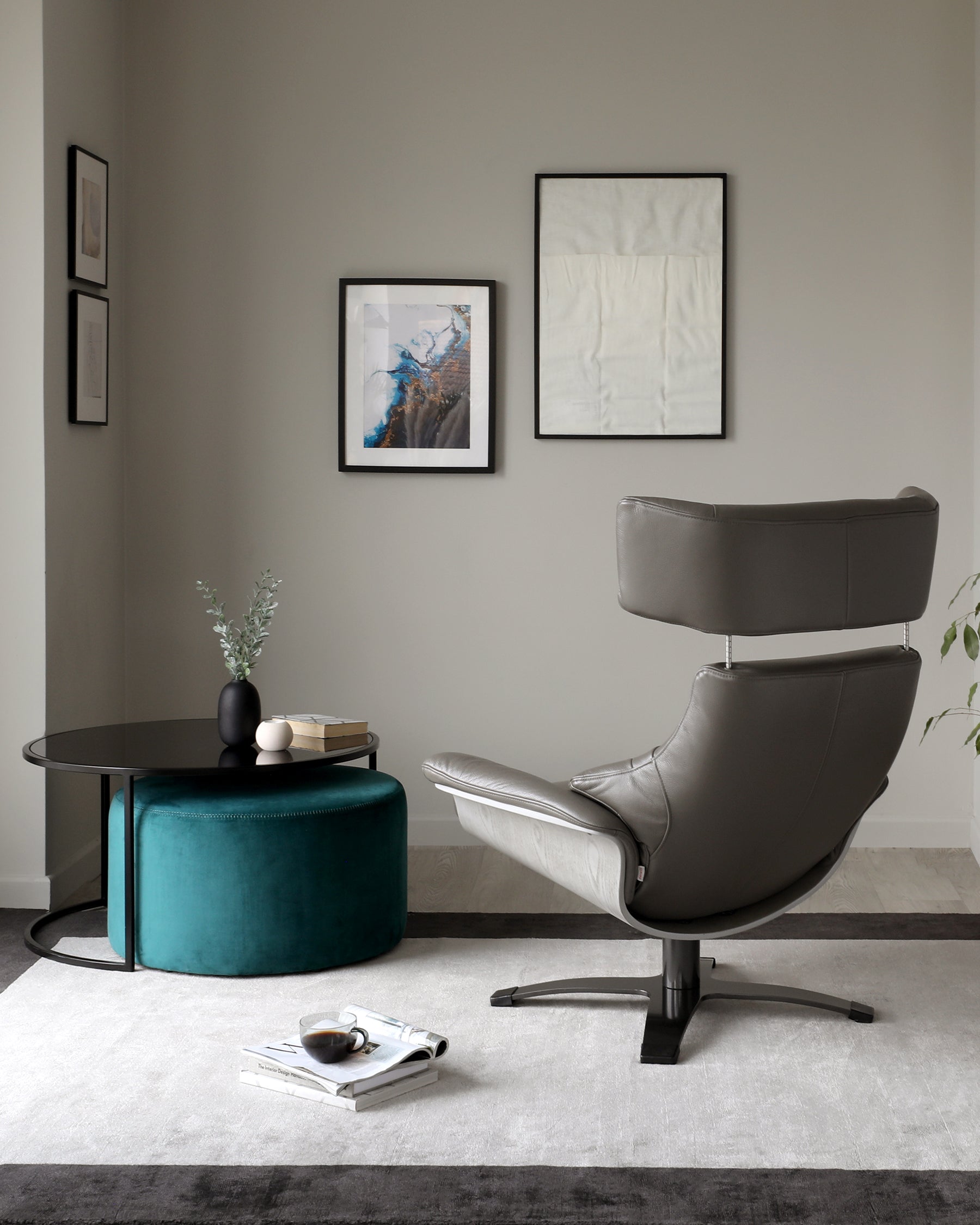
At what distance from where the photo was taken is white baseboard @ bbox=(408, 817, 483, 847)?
4234 millimetres

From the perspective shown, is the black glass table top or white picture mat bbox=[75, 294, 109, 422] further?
white picture mat bbox=[75, 294, 109, 422]

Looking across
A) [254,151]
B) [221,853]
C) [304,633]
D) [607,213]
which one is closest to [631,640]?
[304,633]

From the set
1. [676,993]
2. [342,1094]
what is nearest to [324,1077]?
[342,1094]

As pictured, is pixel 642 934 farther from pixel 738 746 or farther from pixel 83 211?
pixel 83 211

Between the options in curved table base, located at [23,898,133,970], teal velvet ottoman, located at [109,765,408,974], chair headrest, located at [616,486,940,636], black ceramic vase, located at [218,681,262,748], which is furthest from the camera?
black ceramic vase, located at [218,681,262,748]

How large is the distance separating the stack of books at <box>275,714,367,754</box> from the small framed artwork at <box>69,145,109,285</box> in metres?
1.52

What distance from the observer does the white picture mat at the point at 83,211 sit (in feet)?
11.9

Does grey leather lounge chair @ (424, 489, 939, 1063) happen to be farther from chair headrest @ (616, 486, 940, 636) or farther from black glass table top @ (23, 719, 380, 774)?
black glass table top @ (23, 719, 380, 774)

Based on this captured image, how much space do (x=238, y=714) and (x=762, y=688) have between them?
1.44 meters

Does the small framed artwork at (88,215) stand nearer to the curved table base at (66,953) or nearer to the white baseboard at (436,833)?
the curved table base at (66,953)

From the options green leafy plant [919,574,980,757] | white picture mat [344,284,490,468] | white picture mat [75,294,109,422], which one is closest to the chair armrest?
green leafy plant [919,574,980,757]

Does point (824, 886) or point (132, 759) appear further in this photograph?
point (824, 886)

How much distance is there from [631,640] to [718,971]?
142 centimetres

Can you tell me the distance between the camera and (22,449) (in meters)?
3.45
